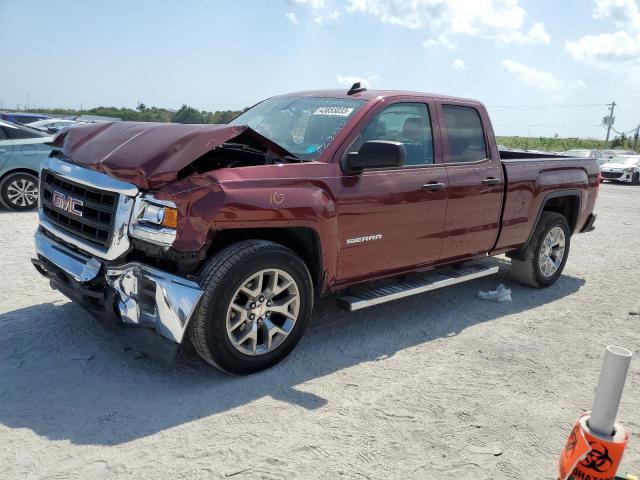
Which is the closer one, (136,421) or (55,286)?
(136,421)

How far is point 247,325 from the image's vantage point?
3678mm

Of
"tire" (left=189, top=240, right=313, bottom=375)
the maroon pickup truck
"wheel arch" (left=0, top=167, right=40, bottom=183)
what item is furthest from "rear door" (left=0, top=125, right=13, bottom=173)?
"tire" (left=189, top=240, right=313, bottom=375)

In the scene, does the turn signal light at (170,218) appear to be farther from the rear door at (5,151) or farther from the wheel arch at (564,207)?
the rear door at (5,151)

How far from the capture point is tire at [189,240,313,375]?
11.2ft

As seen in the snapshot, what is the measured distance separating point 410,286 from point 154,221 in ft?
7.54

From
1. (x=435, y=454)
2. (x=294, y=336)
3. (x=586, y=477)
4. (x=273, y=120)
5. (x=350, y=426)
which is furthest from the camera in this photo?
(x=273, y=120)

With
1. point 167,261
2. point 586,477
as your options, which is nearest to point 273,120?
point 167,261

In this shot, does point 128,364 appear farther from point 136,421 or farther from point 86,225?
point 86,225

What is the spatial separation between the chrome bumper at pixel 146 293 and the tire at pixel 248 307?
4.7 inches

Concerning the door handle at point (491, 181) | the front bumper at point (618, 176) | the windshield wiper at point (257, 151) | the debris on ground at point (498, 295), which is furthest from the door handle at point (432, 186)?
the front bumper at point (618, 176)

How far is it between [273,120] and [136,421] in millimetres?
2711

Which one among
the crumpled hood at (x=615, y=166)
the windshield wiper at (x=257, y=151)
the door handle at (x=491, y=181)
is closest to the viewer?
the windshield wiper at (x=257, y=151)

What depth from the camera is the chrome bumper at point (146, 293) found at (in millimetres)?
3301

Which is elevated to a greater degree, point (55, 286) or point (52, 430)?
point (55, 286)
